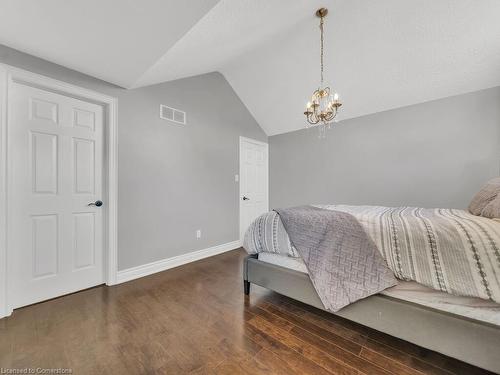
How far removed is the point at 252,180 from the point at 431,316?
3.19 metres

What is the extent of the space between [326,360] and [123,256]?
2168 mm

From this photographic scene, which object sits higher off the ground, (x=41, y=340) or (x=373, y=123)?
(x=373, y=123)

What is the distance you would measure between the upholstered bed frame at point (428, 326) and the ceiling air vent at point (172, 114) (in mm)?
2427

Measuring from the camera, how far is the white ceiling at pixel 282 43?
1.42m

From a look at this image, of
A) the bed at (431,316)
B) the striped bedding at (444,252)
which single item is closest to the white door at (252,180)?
the bed at (431,316)

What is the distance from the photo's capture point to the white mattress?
1.02 metres

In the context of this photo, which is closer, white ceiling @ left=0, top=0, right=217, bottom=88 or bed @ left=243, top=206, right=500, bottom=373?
bed @ left=243, top=206, right=500, bottom=373

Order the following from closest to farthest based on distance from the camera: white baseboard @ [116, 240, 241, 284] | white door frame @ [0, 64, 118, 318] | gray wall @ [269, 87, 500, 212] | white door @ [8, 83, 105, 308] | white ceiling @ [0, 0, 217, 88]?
white ceiling @ [0, 0, 217, 88] < white door frame @ [0, 64, 118, 318] < white door @ [8, 83, 105, 308] < white baseboard @ [116, 240, 241, 284] < gray wall @ [269, 87, 500, 212]

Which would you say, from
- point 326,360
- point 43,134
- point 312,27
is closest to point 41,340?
point 43,134

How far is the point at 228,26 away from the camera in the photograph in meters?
1.68

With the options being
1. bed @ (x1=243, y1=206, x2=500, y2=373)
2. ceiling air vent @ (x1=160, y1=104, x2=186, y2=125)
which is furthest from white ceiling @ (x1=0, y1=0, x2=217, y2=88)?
bed @ (x1=243, y1=206, x2=500, y2=373)

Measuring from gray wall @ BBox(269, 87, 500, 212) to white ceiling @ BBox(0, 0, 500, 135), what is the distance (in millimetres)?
229

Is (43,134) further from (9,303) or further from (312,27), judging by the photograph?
(312,27)

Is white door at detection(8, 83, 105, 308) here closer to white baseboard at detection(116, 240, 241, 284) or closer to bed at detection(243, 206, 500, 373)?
white baseboard at detection(116, 240, 241, 284)
